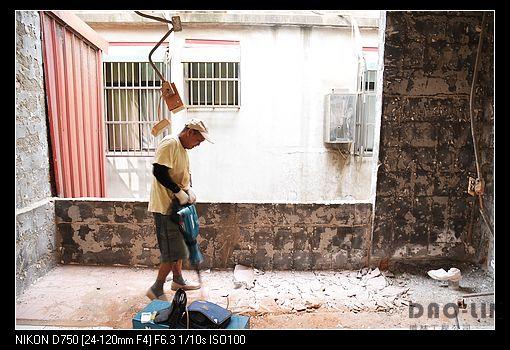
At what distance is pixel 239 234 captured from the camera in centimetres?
372

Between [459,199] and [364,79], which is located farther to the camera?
[364,79]

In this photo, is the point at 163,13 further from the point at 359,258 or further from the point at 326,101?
the point at 359,258

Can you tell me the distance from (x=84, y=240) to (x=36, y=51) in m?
1.92

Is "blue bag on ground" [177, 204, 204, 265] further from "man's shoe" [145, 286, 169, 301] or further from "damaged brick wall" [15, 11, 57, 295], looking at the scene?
"damaged brick wall" [15, 11, 57, 295]

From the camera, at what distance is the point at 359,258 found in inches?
148

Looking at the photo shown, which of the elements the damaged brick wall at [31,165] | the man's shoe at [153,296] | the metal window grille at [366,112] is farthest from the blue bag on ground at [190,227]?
the metal window grille at [366,112]

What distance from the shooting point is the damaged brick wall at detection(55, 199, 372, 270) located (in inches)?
145

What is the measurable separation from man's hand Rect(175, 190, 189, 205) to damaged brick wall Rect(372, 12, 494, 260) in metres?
1.92

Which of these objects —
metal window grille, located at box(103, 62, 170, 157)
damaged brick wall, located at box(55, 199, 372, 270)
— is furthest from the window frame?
damaged brick wall, located at box(55, 199, 372, 270)

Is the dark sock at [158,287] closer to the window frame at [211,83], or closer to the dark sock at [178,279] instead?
the dark sock at [178,279]

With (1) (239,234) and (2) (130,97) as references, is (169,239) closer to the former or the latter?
(1) (239,234)

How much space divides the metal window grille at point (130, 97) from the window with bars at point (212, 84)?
1.55 feet

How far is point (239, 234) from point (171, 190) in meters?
1.02

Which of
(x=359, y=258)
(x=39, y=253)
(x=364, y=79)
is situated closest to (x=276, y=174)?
(x=364, y=79)
